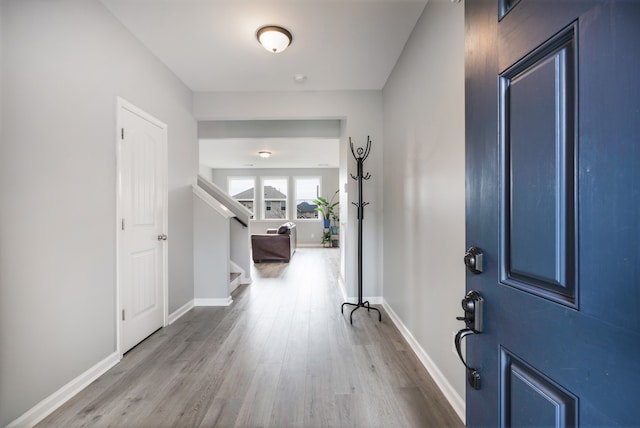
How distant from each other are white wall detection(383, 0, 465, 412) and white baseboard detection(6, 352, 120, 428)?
7.67 feet

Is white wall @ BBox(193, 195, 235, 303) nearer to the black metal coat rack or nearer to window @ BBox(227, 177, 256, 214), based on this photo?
the black metal coat rack

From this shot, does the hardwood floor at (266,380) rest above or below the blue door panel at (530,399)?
below

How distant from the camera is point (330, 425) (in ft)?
4.98

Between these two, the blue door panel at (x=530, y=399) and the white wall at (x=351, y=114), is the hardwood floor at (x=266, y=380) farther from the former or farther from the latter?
the blue door panel at (x=530, y=399)

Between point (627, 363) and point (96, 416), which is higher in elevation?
point (627, 363)

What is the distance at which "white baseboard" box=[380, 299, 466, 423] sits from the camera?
5.18 ft

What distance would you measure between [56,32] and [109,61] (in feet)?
1.41

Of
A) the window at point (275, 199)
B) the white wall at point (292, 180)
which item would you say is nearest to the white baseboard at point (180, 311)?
the white wall at point (292, 180)

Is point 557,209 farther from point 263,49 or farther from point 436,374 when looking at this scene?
point 263,49

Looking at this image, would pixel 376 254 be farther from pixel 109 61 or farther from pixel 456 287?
pixel 109 61

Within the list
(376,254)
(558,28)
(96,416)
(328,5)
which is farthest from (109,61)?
(376,254)

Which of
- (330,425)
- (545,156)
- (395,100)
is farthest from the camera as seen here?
(395,100)

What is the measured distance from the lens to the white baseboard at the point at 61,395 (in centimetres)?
152

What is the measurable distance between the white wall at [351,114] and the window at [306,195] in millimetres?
6219
